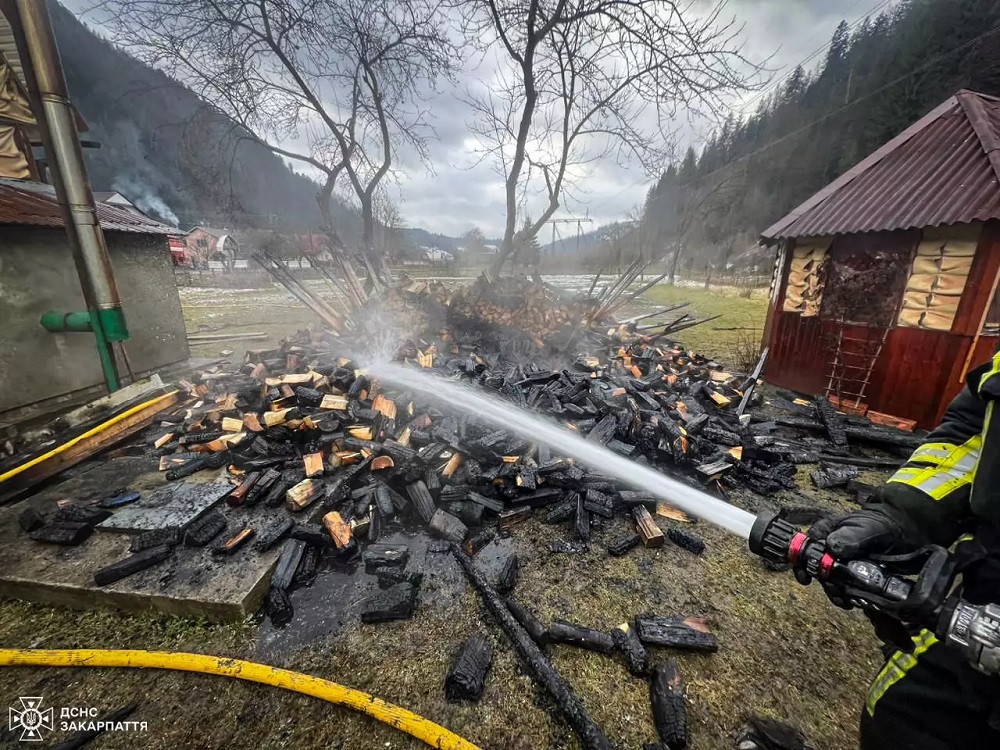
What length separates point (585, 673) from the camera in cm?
267

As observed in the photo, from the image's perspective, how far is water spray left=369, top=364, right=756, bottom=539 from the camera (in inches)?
131

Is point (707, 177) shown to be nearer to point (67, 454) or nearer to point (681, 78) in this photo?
point (681, 78)

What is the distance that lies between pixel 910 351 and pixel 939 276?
1.29m

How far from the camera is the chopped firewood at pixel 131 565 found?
307cm

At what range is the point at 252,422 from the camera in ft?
17.4

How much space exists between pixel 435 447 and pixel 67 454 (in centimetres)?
456

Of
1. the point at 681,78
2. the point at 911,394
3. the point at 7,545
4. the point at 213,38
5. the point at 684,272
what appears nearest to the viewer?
the point at 7,545

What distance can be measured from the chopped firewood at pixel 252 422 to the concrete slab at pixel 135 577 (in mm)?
1728

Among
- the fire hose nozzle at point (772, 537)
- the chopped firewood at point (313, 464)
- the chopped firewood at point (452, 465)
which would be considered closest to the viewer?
the fire hose nozzle at point (772, 537)

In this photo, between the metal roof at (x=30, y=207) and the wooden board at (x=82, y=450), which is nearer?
the wooden board at (x=82, y=450)

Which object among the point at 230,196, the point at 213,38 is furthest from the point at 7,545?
the point at 230,196

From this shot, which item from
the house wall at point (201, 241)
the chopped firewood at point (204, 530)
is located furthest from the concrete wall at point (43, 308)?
the house wall at point (201, 241)

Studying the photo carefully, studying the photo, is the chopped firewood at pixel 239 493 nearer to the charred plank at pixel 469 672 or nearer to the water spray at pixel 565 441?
the water spray at pixel 565 441

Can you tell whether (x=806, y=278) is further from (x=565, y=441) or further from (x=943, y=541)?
(x=943, y=541)
